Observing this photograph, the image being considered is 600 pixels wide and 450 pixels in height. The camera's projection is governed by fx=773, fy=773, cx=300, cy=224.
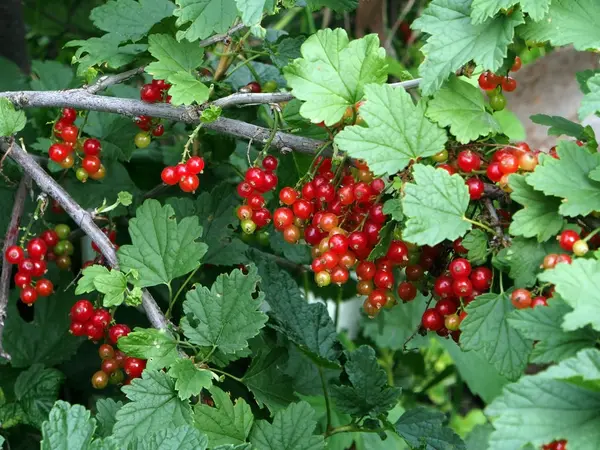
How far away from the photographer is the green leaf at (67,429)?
970 mm

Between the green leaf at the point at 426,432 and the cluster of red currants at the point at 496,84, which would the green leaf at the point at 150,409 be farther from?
the cluster of red currants at the point at 496,84

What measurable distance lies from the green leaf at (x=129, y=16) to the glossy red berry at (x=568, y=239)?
2.64 feet

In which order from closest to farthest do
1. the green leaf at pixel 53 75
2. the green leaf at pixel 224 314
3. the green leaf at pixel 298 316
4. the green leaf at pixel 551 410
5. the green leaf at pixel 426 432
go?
the green leaf at pixel 551 410 → the green leaf at pixel 224 314 → the green leaf at pixel 426 432 → the green leaf at pixel 298 316 → the green leaf at pixel 53 75

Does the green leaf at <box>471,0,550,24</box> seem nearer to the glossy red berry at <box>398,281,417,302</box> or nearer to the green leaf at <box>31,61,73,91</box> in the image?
the glossy red berry at <box>398,281,417,302</box>

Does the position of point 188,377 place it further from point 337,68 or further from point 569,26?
point 569,26

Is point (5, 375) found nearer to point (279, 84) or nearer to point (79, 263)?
point (79, 263)

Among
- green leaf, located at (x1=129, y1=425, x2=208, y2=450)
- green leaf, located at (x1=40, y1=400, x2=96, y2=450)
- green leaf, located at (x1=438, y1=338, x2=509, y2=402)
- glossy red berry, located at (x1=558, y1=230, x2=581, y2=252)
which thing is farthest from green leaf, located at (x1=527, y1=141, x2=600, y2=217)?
green leaf, located at (x1=438, y1=338, x2=509, y2=402)

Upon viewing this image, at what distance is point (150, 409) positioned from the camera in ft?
3.43

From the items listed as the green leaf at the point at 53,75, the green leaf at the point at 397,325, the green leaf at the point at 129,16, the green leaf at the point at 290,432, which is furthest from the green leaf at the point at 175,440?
the green leaf at the point at 397,325

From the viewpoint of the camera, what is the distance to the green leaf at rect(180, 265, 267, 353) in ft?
3.61

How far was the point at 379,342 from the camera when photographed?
2176 millimetres

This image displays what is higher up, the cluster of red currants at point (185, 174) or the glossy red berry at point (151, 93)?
the glossy red berry at point (151, 93)

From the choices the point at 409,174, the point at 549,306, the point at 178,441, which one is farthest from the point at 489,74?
the point at 178,441

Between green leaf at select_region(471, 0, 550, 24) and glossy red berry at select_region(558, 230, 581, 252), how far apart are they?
0.27 m
